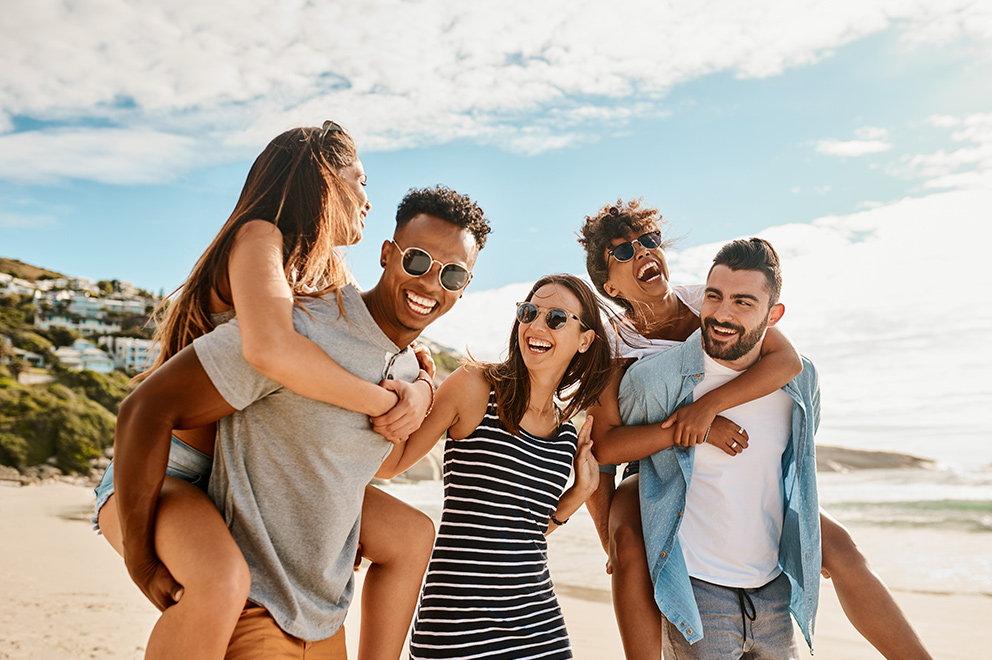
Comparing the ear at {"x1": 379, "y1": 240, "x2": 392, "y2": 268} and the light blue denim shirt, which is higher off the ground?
the ear at {"x1": 379, "y1": 240, "x2": 392, "y2": 268}

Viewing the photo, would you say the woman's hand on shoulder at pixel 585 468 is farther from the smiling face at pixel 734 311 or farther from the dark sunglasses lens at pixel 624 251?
the dark sunglasses lens at pixel 624 251

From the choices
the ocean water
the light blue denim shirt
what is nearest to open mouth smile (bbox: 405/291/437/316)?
the light blue denim shirt

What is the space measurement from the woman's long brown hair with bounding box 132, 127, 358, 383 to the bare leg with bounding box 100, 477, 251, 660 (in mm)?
732

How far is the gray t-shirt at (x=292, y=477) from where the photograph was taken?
2334mm

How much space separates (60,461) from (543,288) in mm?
29093

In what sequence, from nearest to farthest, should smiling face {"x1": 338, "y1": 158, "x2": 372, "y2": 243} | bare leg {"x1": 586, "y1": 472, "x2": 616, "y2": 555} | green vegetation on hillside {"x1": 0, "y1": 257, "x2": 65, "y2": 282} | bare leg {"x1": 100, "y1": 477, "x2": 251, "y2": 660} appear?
bare leg {"x1": 100, "y1": 477, "x2": 251, "y2": 660}, smiling face {"x1": 338, "y1": 158, "x2": 372, "y2": 243}, bare leg {"x1": 586, "y1": 472, "x2": 616, "y2": 555}, green vegetation on hillside {"x1": 0, "y1": 257, "x2": 65, "y2": 282}

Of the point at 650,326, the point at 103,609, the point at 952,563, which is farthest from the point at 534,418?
the point at 952,563

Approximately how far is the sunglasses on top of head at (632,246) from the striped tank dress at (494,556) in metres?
1.73

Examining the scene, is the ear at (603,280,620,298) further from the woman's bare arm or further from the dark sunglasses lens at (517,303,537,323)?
the dark sunglasses lens at (517,303,537,323)

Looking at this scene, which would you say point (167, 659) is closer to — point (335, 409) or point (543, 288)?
point (335, 409)

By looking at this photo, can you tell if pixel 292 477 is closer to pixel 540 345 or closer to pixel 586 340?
pixel 540 345

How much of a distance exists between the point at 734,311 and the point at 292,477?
230 centimetres

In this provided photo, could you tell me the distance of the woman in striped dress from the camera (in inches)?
110

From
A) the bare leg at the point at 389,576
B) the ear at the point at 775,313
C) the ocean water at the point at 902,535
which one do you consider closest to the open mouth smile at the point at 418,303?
the bare leg at the point at 389,576
